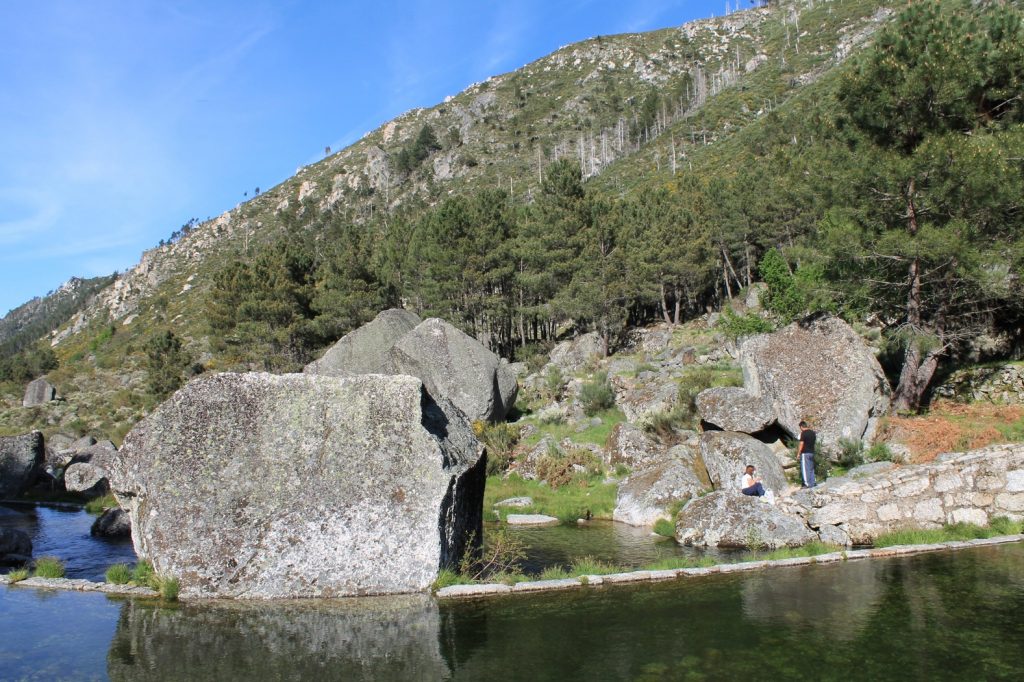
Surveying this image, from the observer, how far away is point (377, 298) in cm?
4853

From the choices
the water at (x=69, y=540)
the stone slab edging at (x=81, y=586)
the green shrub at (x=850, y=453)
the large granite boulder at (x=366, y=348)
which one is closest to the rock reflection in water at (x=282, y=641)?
the stone slab edging at (x=81, y=586)

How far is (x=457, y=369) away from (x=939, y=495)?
65.5 ft

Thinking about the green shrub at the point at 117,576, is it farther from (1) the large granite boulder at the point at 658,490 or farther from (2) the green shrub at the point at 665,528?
(1) the large granite boulder at the point at 658,490

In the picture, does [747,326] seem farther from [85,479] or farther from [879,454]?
[85,479]

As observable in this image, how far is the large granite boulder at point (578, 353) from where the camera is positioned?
43219 millimetres

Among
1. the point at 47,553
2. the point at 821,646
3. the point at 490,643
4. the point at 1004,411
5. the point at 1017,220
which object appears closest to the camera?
the point at 821,646

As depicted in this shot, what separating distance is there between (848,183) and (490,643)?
19168mm

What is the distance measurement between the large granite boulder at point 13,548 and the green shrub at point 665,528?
14.1 m

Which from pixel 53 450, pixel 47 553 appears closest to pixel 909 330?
pixel 47 553

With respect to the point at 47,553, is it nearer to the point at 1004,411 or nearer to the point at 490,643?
the point at 490,643

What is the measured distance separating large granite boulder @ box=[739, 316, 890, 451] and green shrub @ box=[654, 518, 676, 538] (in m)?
6.09

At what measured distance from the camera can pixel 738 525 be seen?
13211 millimetres

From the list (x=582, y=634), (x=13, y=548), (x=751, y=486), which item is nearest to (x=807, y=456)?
(x=751, y=486)

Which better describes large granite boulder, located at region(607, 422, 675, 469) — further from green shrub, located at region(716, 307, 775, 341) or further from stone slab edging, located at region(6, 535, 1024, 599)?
green shrub, located at region(716, 307, 775, 341)
